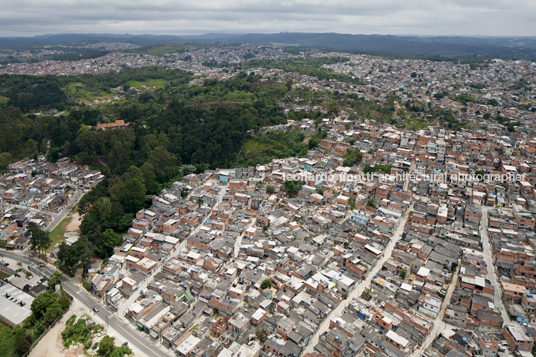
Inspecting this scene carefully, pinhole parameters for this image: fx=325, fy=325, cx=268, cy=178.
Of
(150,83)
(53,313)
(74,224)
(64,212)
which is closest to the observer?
(53,313)

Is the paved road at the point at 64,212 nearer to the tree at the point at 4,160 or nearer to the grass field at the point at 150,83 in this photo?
the tree at the point at 4,160

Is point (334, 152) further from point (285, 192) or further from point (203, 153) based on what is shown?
point (203, 153)

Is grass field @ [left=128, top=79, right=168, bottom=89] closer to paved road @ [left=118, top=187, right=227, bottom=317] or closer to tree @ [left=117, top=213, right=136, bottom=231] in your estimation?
tree @ [left=117, top=213, right=136, bottom=231]

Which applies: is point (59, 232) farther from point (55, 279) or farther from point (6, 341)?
point (6, 341)

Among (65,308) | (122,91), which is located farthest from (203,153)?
(122,91)

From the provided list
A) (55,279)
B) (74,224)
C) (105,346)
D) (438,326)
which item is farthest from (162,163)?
(438,326)
